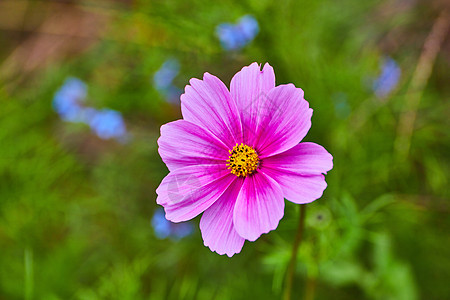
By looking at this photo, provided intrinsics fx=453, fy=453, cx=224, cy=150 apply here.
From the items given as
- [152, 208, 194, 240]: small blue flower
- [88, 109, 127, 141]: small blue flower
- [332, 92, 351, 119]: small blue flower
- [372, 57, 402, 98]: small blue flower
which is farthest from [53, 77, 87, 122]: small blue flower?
[372, 57, 402, 98]: small blue flower

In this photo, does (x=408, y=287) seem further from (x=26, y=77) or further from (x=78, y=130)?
(x=26, y=77)

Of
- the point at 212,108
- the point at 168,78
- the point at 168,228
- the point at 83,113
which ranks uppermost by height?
the point at 212,108

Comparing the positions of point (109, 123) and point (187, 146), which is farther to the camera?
point (109, 123)

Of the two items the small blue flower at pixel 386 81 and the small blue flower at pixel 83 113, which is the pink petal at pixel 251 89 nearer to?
the small blue flower at pixel 386 81

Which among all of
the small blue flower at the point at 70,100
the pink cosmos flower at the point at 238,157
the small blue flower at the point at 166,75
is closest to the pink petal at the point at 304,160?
the pink cosmos flower at the point at 238,157

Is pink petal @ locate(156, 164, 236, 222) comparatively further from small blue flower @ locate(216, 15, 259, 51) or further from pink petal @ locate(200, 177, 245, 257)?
small blue flower @ locate(216, 15, 259, 51)

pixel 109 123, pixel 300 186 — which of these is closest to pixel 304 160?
pixel 300 186

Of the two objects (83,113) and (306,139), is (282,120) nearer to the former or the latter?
(306,139)
